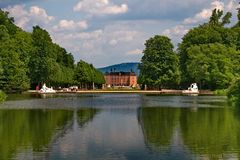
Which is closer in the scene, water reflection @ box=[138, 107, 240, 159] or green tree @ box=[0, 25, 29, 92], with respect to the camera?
water reflection @ box=[138, 107, 240, 159]

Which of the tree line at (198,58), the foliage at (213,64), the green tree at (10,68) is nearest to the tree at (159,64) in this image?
the tree line at (198,58)

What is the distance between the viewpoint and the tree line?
331ft

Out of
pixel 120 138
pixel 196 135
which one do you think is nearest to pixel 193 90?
pixel 196 135

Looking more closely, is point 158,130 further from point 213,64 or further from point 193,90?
point 193,90

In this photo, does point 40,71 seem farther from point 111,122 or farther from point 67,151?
point 67,151

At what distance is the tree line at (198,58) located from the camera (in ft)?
331

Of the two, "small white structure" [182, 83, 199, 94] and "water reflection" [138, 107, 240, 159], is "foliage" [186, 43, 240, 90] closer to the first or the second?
"small white structure" [182, 83, 199, 94]

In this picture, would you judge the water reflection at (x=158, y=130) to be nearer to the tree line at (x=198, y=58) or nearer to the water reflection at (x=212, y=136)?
the water reflection at (x=212, y=136)

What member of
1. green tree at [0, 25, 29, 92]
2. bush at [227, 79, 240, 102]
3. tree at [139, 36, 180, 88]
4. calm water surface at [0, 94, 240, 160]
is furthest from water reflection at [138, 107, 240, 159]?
tree at [139, 36, 180, 88]

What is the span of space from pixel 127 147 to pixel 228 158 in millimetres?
4794

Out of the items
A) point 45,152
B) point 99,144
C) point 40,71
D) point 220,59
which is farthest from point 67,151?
point 40,71

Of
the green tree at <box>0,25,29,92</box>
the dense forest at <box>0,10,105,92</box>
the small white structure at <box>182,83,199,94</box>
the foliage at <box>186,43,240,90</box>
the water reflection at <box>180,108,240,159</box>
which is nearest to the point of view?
the water reflection at <box>180,108,240,159</box>

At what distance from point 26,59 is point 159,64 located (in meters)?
33.6

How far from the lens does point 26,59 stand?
105m
